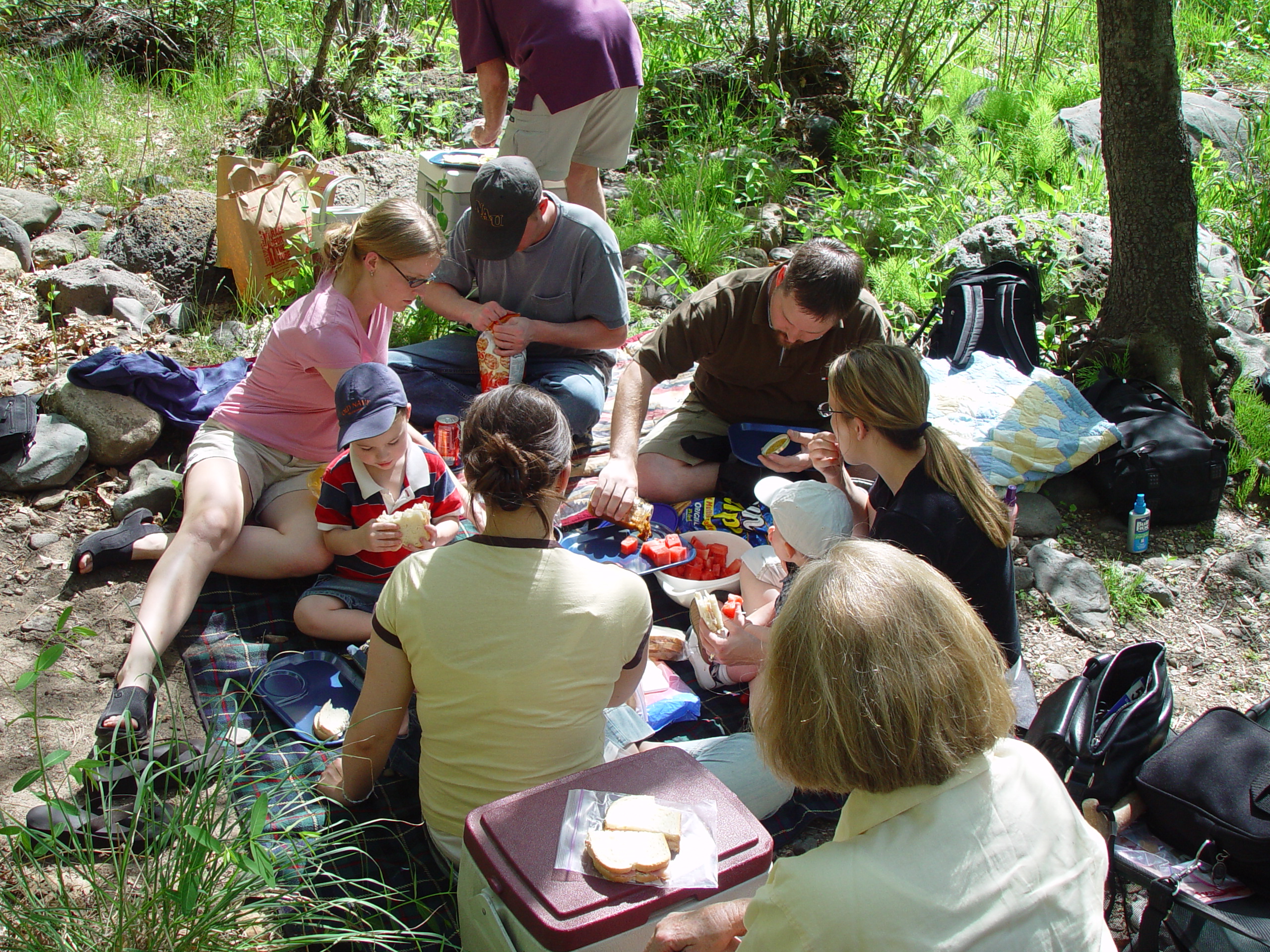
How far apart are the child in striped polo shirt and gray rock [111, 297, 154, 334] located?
7.49 ft

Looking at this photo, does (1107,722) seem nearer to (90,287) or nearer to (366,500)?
(366,500)

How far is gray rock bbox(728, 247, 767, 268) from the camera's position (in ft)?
19.4

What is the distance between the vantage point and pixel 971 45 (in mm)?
8750

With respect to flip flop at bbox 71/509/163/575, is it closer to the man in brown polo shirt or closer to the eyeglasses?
the eyeglasses

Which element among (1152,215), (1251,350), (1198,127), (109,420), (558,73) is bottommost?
(109,420)

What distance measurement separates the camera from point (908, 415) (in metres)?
2.61

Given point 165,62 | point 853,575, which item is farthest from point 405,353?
point 165,62

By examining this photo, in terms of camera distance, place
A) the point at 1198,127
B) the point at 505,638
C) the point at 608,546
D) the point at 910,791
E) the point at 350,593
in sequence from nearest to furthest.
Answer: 1. the point at 910,791
2. the point at 505,638
3. the point at 350,593
4. the point at 608,546
5. the point at 1198,127

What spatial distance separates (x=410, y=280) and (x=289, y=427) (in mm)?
704

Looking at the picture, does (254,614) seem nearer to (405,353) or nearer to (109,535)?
(109,535)

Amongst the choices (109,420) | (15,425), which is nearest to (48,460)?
(15,425)

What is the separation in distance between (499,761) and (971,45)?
351 inches

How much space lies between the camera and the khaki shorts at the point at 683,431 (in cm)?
392

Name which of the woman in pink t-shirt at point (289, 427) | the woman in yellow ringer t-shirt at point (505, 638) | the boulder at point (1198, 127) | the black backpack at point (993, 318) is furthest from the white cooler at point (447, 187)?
the boulder at point (1198, 127)
